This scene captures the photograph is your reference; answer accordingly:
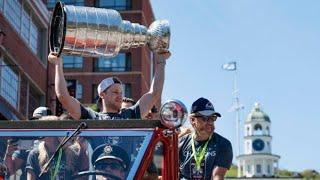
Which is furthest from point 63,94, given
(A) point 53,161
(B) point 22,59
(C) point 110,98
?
(B) point 22,59

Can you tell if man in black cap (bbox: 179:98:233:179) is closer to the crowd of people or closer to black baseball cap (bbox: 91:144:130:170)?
the crowd of people

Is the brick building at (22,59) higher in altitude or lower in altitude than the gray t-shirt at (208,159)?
higher

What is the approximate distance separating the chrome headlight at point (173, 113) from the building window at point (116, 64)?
178ft

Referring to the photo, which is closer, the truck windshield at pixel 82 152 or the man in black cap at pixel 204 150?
the truck windshield at pixel 82 152

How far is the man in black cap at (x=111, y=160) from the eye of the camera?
21.0ft

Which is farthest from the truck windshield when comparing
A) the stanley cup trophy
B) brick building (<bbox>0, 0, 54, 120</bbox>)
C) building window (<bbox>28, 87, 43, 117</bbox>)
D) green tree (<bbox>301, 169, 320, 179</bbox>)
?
green tree (<bbox>301, 169, 320, 179</bbox>)

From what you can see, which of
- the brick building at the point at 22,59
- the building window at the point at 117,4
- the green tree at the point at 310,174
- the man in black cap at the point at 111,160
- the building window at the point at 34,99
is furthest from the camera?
the green tree at the point at 310,174

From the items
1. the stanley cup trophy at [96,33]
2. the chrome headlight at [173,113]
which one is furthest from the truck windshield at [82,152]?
the stanley cup trophy at [96,33]

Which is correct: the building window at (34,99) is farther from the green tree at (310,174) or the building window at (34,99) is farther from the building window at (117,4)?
the green tree at (310,174)

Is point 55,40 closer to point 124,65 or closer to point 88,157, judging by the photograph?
point 88,157

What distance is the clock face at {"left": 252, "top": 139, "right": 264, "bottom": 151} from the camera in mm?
141938

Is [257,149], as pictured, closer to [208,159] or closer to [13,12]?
[13,12]

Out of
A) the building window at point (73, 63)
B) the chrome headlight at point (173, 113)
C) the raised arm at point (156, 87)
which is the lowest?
the chrome headlight at point (173, 113)

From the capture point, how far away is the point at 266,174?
426ft
